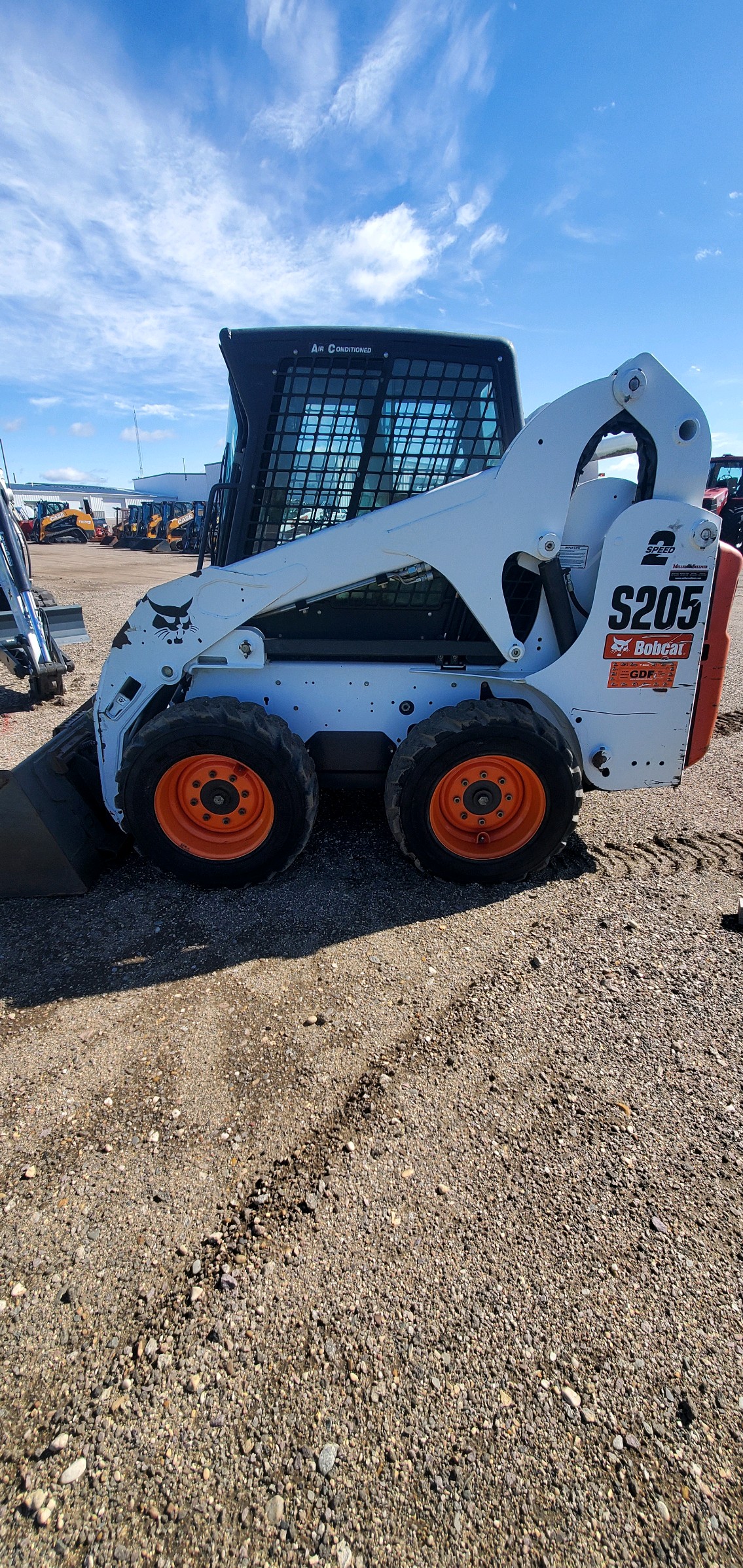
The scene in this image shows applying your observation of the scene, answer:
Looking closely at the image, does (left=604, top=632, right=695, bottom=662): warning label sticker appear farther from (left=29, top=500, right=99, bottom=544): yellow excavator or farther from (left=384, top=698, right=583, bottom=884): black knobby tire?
(left=29, top=500, right=99, bottom=544): yellow excavator

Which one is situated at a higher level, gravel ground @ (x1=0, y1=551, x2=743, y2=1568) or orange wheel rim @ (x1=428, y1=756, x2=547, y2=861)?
orange wheel rim @ (x1=428, y1=756, x2=547, y2=861)

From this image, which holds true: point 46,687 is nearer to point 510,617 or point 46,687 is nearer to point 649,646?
point 510,617

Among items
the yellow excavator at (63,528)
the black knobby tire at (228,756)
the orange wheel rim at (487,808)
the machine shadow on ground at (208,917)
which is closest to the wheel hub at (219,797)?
the black knobby tire at (228,756)

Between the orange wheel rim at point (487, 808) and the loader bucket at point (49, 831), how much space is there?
6.13 feet

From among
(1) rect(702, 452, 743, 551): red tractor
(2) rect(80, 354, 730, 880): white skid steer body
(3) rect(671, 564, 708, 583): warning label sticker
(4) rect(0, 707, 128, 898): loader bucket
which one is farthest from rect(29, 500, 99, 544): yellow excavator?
(3) rect(671, 564, 708, 583): warning label sticker

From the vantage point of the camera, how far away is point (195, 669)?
3.74m

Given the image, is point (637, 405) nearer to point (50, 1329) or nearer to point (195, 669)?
point (195, 669)

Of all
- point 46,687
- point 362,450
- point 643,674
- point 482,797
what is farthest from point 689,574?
point 46,687

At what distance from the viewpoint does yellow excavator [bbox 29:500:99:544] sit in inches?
1507

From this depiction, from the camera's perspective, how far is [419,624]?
3871mm

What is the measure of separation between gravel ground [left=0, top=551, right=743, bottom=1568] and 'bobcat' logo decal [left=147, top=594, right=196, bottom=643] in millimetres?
1432

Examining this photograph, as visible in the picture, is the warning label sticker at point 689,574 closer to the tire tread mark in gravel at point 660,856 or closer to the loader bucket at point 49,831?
the tire tread mark in gravel at point 660,856

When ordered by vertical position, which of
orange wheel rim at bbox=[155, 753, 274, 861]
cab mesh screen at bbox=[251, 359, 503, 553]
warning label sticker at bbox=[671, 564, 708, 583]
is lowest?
orange wheel rim at bbox=[155, 753, 274, 861]

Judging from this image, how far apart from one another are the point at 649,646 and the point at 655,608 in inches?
8.0
